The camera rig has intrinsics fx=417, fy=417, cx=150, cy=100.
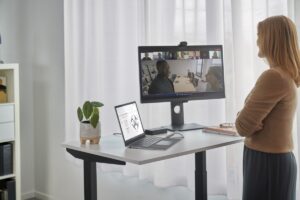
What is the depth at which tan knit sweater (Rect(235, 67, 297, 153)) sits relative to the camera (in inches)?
76.3

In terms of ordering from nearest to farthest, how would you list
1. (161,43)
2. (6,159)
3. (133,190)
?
(161,43) < (133,190) < (6,159)

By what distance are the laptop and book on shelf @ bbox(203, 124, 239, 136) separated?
27 cm

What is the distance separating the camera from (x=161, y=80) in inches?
102

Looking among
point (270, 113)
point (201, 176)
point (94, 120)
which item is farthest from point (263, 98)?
point (94, 120)

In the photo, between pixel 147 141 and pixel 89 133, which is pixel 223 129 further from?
pixel 89 133

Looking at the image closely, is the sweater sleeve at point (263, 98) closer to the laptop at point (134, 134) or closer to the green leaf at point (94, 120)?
the laptop at point (134, 134)

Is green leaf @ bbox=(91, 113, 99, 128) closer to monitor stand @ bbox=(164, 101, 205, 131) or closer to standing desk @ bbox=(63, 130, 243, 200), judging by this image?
standing desk @ bbox=(63, 130, 243, 200)

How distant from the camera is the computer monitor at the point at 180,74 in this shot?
101 inches

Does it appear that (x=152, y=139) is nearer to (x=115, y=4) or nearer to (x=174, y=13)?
(x=174, y=13)

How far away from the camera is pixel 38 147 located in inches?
158

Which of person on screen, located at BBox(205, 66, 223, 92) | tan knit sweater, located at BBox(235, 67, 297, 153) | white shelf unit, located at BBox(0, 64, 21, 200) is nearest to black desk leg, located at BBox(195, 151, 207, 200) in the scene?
person on screen, located at BBox(205, 66, 223, 92)

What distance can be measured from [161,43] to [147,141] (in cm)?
89

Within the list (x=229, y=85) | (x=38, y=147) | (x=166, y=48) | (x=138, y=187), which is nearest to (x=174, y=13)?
(x=166, y=48)

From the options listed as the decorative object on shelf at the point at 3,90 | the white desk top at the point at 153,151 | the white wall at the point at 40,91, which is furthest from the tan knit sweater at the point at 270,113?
the decorative object on shelf at the point at 3,90
